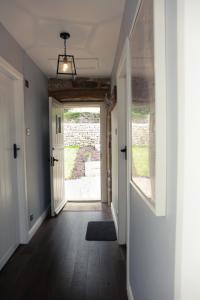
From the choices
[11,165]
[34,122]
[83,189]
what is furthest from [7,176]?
[83,189]

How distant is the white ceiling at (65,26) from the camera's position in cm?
186

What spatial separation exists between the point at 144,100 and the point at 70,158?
5005 millimetres

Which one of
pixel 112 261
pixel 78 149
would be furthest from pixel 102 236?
pixel 78 149

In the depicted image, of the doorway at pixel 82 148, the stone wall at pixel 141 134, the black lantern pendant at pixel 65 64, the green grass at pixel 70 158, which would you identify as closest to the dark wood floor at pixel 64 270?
the stone wall at pixel 141 134

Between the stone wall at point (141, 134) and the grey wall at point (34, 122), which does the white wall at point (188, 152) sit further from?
the grey wall at point (34, 122)

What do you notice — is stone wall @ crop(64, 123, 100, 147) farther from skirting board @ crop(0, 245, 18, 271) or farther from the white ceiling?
skirting board @ crop(0, 245, 18, 271)

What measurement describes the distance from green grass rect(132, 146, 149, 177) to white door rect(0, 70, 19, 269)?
1.42m

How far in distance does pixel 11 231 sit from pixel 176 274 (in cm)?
213

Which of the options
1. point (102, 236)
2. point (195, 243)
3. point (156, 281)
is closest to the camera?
point (195, 243)

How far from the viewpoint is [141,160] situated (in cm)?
125

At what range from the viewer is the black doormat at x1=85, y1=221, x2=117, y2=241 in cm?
278

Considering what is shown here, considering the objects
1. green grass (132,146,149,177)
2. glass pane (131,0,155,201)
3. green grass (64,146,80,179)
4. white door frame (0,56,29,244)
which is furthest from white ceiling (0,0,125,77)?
green grass (64,146,80,179)

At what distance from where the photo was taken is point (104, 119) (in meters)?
4.26

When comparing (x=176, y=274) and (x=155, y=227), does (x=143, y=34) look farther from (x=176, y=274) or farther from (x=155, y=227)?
(x=176, y=274)
